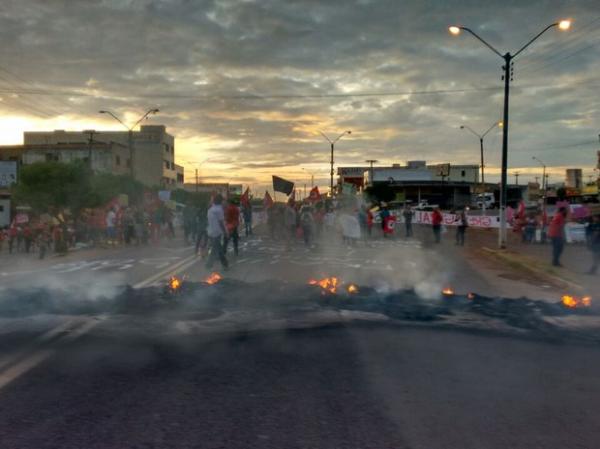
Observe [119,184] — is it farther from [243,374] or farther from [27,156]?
[243,374]

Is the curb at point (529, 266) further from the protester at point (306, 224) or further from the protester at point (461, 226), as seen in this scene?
the protester at point (306, 224)

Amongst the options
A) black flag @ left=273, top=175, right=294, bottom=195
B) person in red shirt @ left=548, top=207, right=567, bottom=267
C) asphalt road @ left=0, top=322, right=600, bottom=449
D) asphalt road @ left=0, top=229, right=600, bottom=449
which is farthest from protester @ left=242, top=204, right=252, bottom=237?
asphalt road @ left=0, top=322, right=600, bottom=449

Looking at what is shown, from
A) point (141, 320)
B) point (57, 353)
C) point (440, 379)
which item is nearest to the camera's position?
point (440, 379)

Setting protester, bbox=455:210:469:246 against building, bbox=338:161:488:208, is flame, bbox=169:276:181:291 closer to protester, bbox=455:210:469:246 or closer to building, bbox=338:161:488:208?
protester, bbox=455:210:469:246

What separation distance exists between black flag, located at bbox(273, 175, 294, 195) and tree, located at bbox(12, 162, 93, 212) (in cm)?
1373

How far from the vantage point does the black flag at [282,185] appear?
30.7m

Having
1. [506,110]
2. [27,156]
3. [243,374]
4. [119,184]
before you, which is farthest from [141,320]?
[27,156]

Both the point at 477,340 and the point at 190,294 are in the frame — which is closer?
the point at 477,340

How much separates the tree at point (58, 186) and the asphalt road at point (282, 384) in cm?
3152

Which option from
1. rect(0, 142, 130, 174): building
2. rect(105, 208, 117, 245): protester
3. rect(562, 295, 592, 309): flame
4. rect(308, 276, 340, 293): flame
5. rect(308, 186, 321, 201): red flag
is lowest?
rect(562, 295, 592, 309): flame

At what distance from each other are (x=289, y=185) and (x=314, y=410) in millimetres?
26941

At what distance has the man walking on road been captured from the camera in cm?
1412

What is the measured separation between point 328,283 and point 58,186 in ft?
102

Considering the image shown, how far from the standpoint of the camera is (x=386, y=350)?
243 inches
